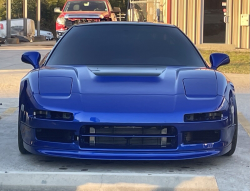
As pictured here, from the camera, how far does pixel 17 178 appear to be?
3.78 meters

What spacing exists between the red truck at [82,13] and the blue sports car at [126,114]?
1246 centimetres

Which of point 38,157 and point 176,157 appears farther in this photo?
point 38,157

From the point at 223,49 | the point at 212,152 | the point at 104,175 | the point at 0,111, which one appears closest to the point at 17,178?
the point at 104,175

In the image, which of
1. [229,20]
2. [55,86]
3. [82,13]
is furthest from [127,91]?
[229,20]

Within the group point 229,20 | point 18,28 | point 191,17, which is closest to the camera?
point 229,20

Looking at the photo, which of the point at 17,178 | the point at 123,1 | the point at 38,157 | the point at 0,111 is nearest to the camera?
the point at 17,178

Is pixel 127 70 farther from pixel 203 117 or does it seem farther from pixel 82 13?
pixel 82 13

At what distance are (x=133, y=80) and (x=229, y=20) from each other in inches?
600

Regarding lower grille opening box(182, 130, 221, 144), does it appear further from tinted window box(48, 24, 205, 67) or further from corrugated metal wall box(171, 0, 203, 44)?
corrugated metal wall box(171, 0, 203, 44)

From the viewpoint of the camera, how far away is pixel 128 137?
3934 mm

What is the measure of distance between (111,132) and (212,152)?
0.86 m

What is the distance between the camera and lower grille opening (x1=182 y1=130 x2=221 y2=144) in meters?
3.96

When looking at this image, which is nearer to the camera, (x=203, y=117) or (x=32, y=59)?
(x=203, y=117)

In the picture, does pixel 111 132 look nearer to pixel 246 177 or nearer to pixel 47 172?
pixel 47 172
